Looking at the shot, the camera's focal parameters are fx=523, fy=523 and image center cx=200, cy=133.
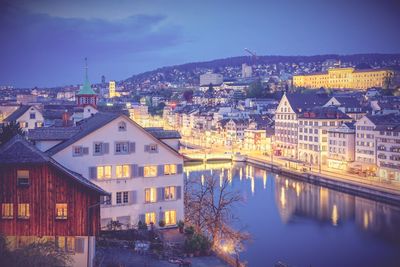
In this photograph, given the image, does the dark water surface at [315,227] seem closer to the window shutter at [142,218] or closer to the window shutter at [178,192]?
the window shutter at [178,192]

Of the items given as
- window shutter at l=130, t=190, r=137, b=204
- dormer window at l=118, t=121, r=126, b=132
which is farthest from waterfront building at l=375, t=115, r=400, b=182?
dormer window at l=118, t=121, r=126, b=132

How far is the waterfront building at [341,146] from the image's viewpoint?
54.2 meters

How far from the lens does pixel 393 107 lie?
236 feet

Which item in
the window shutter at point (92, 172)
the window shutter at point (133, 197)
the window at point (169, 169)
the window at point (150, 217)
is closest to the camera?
the window shutter at point (92, 172)

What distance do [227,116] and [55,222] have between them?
7958cm

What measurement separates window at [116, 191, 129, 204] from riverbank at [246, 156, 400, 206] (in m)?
23.4

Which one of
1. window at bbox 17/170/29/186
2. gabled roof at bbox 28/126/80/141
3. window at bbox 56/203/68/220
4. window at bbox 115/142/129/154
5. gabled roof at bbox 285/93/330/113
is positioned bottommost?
window at bbox 56/203/68/220

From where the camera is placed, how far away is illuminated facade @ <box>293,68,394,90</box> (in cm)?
12577

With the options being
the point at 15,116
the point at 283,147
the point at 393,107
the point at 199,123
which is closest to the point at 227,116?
the point at 199,123

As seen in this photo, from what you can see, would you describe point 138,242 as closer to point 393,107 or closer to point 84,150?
point 84,150

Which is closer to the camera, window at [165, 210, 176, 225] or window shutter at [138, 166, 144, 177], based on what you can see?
window shutter at [138, 166, 144, 177]

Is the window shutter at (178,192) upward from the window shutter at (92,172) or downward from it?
downward

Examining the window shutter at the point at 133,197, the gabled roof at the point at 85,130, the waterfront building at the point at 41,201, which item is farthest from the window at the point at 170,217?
the waterfront building at the point at 41,201

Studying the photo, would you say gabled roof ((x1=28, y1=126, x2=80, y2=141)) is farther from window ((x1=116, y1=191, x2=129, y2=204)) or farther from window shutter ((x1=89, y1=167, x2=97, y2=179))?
window ((x1=116, y1=191, x2=129, y2=204))
